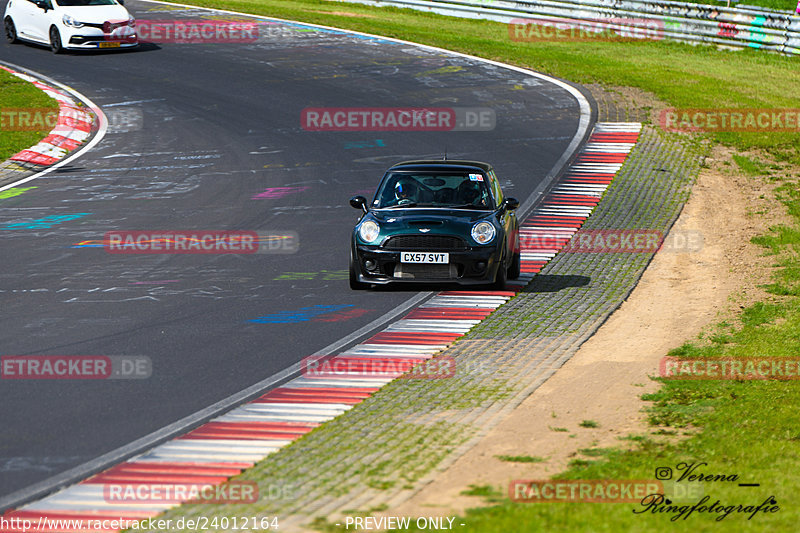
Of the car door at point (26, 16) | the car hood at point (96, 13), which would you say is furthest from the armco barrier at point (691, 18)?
A: the car door at point (26, 16)

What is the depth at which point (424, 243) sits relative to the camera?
14000 mm

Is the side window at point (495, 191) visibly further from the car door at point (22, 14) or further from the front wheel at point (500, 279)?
the car door at point (22, 14)

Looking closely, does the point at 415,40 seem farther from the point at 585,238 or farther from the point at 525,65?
the point at 585,238

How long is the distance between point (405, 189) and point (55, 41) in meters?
21.5

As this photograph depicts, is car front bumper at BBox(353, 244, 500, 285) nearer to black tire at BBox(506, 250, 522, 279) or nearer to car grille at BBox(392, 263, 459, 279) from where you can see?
car grille at BBox(392, 263, 459, 279)

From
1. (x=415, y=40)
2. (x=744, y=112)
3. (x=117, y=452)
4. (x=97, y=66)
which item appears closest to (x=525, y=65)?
(x=415, y=40)

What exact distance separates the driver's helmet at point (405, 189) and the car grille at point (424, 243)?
1067 millimetres

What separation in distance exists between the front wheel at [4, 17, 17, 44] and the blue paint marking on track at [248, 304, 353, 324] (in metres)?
24.6

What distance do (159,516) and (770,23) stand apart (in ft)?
101

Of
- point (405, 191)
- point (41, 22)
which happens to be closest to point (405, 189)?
point (405, 191)

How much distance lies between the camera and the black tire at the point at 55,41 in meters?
32.6

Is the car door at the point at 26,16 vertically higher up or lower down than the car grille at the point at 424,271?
higher up

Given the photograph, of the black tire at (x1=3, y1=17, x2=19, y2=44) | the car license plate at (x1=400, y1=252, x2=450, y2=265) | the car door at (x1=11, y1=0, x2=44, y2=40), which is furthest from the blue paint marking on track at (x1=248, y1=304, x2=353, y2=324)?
the black tire at (x1=3, y1=17, x2=19, y2=44)

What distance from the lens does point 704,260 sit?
16766 mm
